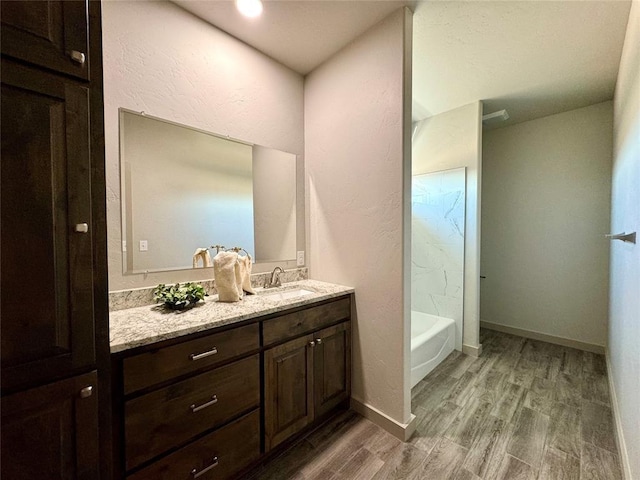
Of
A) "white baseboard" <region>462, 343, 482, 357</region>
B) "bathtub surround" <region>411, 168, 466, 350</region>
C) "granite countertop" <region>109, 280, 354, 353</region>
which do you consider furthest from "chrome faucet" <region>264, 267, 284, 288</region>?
"white baseboard" <region>462, 343, 482, 357</region>

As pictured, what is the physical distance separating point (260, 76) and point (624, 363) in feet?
10.2

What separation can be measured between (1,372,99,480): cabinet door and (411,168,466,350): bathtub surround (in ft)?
9.79

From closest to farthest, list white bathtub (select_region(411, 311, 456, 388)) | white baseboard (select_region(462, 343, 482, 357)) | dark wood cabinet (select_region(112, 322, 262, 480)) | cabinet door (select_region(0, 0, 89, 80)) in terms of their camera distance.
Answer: cabinet door (select_region(0, 0, 89, 80))
dark wood cabinet (select_region(112, 322, 262, 480))
white bathtub (select_region(411, 311, 456, 388))
white baseboard (select_region(462, 343, 482, 357))

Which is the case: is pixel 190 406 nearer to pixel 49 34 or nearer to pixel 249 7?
pixel 49 34

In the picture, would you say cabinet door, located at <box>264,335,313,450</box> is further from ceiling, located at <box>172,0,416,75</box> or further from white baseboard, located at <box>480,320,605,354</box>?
white baseboard, located at <box>480,320,605,354</box>

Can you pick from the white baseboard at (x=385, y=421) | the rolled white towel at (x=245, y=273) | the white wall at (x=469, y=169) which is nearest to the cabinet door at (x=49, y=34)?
the rolled white towel at (x=245, y=273)

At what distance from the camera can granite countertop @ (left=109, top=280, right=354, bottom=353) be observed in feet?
3.31

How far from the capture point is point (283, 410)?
146 cm

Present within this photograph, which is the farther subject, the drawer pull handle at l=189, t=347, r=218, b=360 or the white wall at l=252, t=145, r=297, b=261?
the white wall at l=252, t=145, r=297, b=261

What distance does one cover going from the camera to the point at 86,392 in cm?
82

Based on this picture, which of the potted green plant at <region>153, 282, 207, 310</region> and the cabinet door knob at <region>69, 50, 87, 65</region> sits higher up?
the cabinet door knob at <region>69, 50, 87, 65</region>

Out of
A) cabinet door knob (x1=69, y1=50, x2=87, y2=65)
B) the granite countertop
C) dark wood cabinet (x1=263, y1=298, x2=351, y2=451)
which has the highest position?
cabinet door knob (x1=69, y1=50, x2=87, y2=65)

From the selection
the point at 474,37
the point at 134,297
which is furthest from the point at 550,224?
the point at 134,297

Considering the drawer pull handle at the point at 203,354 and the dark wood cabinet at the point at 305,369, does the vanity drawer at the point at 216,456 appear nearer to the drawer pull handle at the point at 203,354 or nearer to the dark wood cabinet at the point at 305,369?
the dark wood cabinet at the point at 305,369
